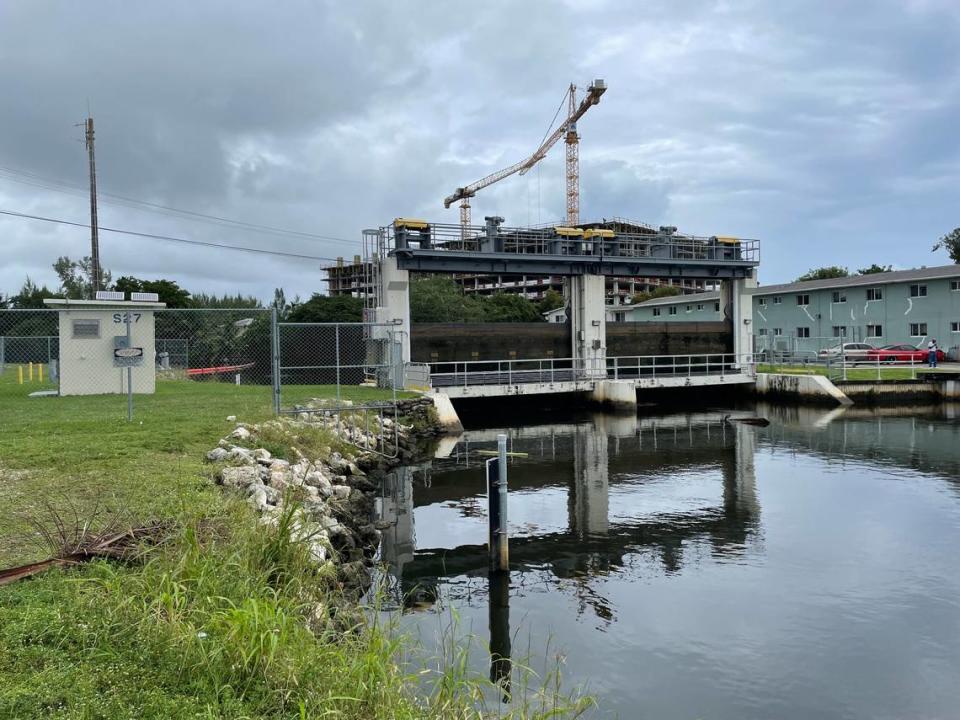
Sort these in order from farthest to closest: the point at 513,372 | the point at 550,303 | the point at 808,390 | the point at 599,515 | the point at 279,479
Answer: the point at 550,303, the point at 808,390, the point at 513,372, the point at 599,515, the point at 279,479

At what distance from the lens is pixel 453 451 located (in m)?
21.0

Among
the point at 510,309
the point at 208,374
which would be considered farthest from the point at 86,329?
the point at 510,309

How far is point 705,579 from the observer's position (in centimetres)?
992

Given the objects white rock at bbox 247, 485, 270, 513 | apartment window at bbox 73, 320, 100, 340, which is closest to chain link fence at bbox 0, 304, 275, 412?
apartment window at bbox 73, 320, 100, 340

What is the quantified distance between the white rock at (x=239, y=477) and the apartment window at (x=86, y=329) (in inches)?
413

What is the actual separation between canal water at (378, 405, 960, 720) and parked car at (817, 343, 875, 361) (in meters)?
21.2

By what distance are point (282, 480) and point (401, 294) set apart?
18676 millimetres

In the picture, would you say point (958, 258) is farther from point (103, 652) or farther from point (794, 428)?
point (103, 652)

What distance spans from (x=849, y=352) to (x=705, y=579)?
3706cm

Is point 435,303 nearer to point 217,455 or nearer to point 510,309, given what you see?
point 510,309

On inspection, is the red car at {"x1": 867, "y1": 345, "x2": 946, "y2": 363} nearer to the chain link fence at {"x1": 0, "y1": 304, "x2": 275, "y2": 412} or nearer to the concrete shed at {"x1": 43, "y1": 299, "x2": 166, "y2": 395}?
the chain link fence at {"x1": 0, "y1": 304, "x2": 275, "y2": 412}

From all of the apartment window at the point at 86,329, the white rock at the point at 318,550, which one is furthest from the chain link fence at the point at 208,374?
the white rock at the point at 318,550

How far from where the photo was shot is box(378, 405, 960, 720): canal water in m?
7.14

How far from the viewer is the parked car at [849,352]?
39784mm
